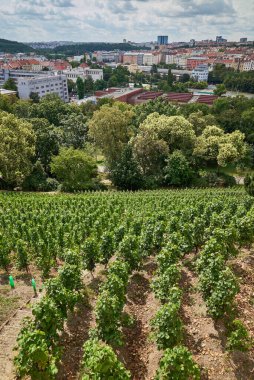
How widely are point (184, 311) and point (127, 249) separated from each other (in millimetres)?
4463

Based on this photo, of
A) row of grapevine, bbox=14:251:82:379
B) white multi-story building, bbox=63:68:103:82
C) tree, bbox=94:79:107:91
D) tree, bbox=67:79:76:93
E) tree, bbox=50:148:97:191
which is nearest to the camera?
row of grapevine, bbox=14:251:82:379

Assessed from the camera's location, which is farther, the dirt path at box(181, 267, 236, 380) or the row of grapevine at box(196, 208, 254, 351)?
the row of grapevine at box(196, 208, 254, 351)

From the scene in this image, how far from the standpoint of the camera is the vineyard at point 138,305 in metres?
10.5

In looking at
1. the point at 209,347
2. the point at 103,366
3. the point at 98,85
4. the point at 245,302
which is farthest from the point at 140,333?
the point at 98,85

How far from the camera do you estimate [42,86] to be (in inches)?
4176

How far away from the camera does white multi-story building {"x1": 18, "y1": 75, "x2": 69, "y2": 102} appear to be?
3964 inches

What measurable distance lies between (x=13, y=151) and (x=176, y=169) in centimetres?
2091

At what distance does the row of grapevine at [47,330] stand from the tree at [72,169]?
27148 millimetres

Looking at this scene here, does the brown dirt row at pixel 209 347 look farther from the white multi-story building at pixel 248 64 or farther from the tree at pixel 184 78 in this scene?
the white multi-story building at pixel 248 64

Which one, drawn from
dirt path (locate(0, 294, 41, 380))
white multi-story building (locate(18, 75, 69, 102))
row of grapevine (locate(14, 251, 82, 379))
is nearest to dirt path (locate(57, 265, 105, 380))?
row of grapevine (locate(14, 251, 82, 379))

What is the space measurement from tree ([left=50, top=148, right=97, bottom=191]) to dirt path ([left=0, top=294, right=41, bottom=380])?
1084 inches

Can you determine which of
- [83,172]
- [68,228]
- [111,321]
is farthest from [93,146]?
[111,321]

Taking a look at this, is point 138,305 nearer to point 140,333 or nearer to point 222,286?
point 140,333

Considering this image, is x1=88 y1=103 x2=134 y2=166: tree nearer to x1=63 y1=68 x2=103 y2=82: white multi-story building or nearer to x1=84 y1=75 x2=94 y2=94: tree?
x1=84 y1=75 x2=94 y2=94: tree
